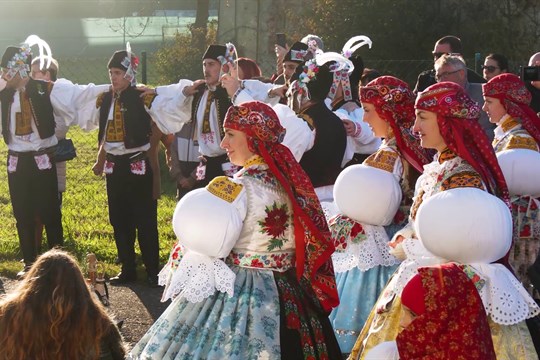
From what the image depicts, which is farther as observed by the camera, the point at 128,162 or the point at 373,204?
the point at 128,162

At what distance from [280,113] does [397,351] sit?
2.64m

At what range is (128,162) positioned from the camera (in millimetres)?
7828

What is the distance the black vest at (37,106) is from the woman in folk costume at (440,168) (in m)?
3.92

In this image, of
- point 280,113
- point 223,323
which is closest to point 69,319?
point 223,323

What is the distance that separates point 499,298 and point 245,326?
1.11 metres

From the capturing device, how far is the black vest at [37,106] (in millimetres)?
7953

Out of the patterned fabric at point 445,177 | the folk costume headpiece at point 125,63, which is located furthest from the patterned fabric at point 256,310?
the folk costume headpiece at point 125,63

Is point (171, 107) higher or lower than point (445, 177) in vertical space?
lower

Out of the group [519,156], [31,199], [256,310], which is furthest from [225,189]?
[31,199]

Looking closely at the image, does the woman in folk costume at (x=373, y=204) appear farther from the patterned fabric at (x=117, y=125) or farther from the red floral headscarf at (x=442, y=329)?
the patterned fabric at (x=117, y=125)

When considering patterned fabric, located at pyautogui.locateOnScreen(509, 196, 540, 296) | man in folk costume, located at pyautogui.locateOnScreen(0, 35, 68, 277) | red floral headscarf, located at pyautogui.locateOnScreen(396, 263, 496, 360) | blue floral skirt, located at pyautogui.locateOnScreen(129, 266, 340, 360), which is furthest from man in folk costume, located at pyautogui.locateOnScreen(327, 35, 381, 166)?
red floral headscarf, located at pyautogui.locateOnScreen(396, 263, 496, 360)

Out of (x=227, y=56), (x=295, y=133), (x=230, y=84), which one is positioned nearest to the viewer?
(x=295, y=133)

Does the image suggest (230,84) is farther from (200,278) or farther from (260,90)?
(200,278)

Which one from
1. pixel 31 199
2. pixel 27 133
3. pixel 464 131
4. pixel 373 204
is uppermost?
pixel 464 131
